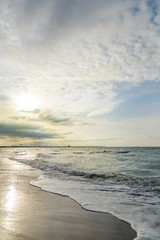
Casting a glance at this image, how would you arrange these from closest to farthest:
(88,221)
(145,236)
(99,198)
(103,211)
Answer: (145,236), (88,221), (103,211), (99,198)

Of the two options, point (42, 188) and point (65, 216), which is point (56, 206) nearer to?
point (65, 216)

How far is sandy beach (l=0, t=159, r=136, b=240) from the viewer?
3.26 m

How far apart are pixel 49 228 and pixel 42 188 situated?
3.63 metres

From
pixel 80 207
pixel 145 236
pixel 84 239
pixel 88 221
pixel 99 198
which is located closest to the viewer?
pixel 84 239

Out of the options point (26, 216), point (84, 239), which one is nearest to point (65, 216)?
point (26, 216)

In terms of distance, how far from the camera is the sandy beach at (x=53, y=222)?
326cm

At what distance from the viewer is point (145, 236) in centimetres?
344

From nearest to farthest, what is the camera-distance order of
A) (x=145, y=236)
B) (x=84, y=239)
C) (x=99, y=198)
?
(x=84, y=239), (x=145, y=236), (x=99, y=198)

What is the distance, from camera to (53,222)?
3844 millimetres

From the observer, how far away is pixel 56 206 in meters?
4.97

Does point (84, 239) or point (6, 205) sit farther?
point (6, 205)

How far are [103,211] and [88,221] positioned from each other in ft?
2.78

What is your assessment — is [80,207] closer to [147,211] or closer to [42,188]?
[147,211]

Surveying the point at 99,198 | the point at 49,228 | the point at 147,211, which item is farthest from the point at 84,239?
the point at 99,198
